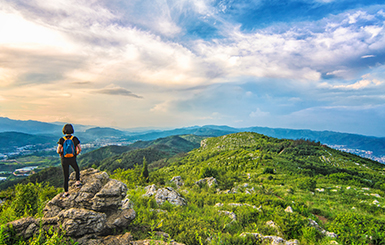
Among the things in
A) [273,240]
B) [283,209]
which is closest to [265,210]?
[283,209]

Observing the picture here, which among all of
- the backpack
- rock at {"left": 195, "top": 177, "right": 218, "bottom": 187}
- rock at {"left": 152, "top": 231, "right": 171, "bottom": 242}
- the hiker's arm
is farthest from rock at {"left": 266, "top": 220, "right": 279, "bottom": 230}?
rock at {"left": 195, "top": 177, "right": 218, "bottom": 187}

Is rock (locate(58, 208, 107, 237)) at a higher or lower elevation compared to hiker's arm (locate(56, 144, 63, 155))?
lower

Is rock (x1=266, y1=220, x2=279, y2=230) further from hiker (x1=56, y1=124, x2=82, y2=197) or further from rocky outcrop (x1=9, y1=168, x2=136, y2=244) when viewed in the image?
hiker (x1=56, y1=124, x2=82, y2=197)

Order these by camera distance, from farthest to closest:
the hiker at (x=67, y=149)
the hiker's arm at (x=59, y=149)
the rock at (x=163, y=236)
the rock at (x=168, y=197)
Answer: the rock at (x=168, y=197)
the hiker at (x=67, y=149)
the hiker's arm at (x=59, y=149)
the rock at (x=163, y=236)

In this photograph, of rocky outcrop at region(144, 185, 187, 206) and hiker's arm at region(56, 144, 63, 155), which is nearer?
hiker's arm at region(56, 144, 63, 155)

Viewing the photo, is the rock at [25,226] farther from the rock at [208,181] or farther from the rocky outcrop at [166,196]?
the rock at [208,181]

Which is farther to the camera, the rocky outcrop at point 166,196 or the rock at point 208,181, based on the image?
the rock at point 208,181

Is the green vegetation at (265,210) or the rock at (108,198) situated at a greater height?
the rock at (108,198)

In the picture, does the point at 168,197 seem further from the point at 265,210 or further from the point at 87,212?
the point at 265,210

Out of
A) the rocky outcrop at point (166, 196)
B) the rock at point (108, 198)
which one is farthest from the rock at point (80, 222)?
the rocky outcrop at point (166, 196)

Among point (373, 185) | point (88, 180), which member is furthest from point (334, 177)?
point (88, 180)

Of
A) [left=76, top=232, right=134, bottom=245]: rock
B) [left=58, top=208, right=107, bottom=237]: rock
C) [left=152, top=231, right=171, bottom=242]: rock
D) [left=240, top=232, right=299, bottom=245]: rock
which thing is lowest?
[left=240, top=232, right=299, bottom=245]: rock

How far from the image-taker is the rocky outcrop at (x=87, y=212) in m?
7.77

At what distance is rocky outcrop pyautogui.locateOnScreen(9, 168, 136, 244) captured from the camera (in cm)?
777
